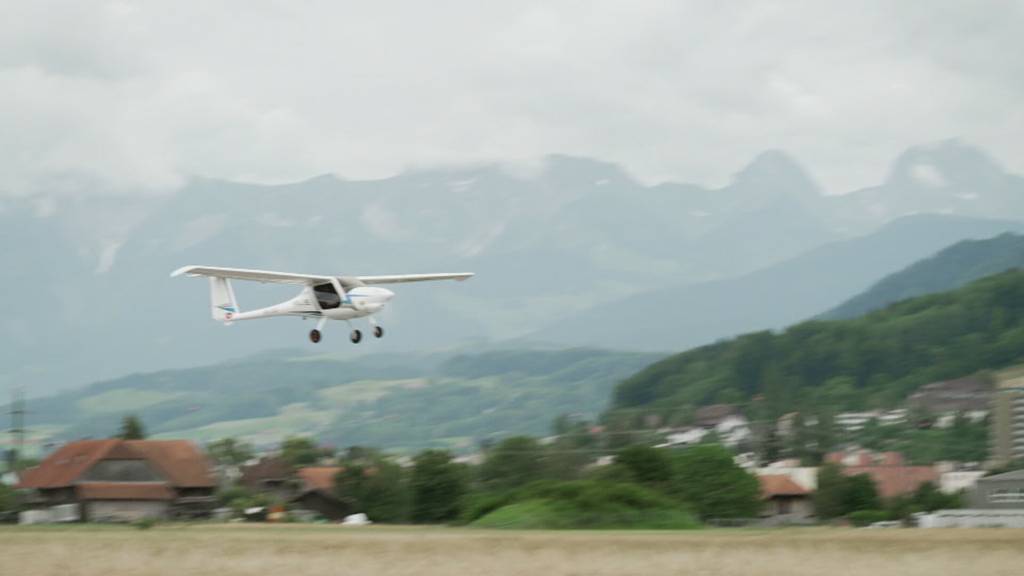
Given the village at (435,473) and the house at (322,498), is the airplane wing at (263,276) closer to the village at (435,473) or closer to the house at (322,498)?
the village at (435,473)

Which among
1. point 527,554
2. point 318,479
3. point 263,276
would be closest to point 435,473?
point 318,479

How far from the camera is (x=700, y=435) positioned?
119562 millimetres

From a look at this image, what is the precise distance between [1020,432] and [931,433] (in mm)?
18358

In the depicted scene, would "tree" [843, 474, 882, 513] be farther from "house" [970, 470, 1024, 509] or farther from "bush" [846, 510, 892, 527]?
"house" [970, 470, 1024, 509]

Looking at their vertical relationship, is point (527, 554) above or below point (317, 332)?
below

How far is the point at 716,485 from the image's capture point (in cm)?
6838

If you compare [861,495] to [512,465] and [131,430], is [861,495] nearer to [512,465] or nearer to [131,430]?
[512,465]

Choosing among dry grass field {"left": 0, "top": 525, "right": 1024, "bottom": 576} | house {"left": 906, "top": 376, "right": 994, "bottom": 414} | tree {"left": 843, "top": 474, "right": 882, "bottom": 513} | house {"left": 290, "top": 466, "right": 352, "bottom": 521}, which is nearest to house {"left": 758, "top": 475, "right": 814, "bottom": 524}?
tree {"left": 843, "top": 474, "right": 882, "bottom": 513}

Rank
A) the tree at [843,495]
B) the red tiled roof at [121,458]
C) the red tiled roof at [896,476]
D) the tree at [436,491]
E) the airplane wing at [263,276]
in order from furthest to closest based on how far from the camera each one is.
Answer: the red tiled roof at [896,476] < the red tiled roof at [121,458] < the tree at [843,495] < the tree at [436,491] < the airplane wing at [263,276]

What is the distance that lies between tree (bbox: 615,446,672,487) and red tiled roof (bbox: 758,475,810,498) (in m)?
15.8

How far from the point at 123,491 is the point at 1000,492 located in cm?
5002

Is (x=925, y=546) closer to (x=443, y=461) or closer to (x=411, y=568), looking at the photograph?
(x=411, y=568)

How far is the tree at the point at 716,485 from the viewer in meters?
67.4

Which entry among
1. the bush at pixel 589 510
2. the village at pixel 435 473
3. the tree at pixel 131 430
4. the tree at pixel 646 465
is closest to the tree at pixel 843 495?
the village at pixel 435 473
